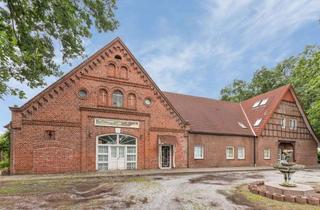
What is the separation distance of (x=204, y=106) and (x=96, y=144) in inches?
513

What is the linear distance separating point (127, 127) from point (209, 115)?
9.58 meters

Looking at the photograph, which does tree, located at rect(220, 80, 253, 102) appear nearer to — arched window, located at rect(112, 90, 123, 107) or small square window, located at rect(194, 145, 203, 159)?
small square window, located at rect(194, 145, 203, 159)

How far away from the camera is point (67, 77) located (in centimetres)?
1709

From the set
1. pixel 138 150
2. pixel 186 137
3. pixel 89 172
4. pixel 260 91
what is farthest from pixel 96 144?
pixel 260 91

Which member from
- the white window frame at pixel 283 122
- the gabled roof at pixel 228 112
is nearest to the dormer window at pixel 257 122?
the gabled roof at pixel 228 112

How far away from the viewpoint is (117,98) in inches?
750

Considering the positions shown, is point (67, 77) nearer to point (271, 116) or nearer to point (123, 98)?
point (123, 98)

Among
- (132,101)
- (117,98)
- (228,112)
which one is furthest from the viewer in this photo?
(228,112)

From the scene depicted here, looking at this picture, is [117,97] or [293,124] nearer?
[117,97]

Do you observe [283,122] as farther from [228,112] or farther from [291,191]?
[291,191]

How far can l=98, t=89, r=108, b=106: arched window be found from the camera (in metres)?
18.3

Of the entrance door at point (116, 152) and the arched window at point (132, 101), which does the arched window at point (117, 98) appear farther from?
the entrance door at point (116, 152)

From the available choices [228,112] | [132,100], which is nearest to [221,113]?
[228,112]

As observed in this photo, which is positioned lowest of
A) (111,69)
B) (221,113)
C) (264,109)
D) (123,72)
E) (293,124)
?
(293,124)
